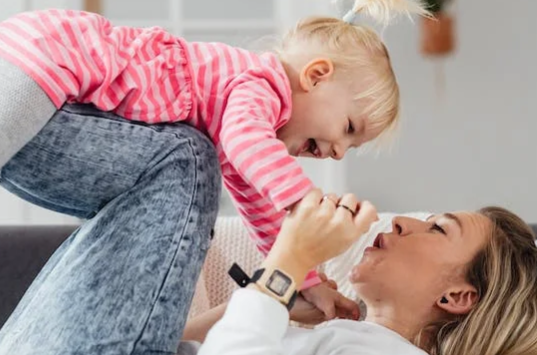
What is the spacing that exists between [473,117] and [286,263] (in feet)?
7.33

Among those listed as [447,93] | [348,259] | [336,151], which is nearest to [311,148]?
[336,151]

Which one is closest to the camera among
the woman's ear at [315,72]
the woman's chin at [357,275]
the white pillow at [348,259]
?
the woman's ear at [315,72]

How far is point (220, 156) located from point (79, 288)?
0.29 metres

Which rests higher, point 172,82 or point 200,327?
point 172,82

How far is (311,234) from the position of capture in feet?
3.35

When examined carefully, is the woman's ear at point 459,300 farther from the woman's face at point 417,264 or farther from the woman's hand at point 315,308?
the woman's hand at point 315,308

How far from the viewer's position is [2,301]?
1.86 metres

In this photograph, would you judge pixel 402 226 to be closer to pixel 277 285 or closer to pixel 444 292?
pixel 444 292

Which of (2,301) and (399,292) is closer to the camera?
(399,292)

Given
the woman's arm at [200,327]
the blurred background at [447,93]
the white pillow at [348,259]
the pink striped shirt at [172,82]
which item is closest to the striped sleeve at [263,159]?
the pink striped shirt at [172,82]

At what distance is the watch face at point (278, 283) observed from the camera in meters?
1.01

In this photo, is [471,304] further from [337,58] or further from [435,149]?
[435,149]

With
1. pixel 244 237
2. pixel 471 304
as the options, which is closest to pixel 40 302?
pixel 471 304

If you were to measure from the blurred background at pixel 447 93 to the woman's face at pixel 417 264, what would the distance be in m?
1.59
